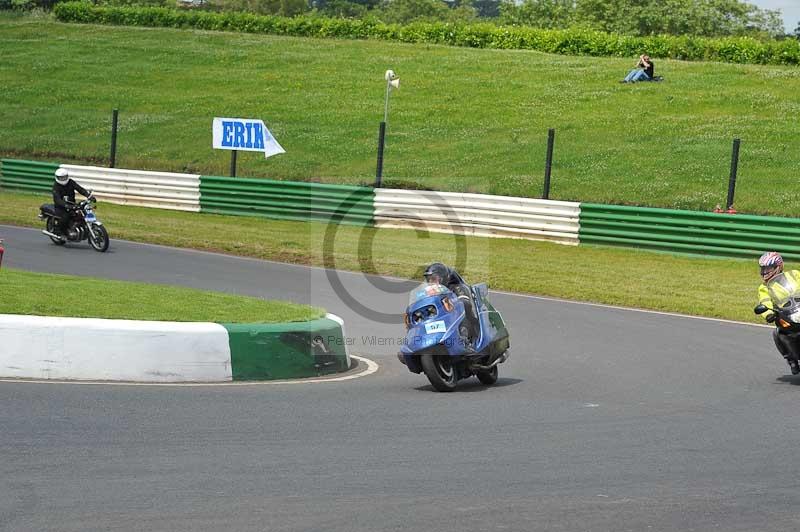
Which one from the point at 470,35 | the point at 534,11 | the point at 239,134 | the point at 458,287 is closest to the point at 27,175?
the point at 239,134

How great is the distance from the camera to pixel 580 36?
53.8m

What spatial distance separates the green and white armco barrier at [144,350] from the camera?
973 cm

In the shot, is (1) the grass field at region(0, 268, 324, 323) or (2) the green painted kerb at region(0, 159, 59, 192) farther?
(2) the green painted kerb at region(0, 159, 59, 192)

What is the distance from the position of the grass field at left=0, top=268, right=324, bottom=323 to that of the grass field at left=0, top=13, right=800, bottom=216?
16.2 meters

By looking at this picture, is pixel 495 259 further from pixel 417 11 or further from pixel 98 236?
pixel 417 11

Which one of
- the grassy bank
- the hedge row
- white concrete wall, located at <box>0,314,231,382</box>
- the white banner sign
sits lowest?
the grassy bank

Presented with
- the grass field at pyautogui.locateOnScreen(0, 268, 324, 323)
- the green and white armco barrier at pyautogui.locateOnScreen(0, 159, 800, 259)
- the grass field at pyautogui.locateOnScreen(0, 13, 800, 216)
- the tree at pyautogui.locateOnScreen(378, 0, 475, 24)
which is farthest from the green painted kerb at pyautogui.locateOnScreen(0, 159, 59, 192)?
the tree at pyautogui.locateOnScreen(378, 0, 475, 24)

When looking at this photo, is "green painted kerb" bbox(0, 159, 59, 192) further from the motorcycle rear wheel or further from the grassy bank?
the motorcycle rear wheel

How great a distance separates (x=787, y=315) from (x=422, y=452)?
5285 mm

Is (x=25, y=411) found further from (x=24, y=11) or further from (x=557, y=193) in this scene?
(x=24, y=11)

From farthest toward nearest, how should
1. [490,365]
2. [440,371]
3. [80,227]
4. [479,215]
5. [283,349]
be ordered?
[479,215], [80,227], [490,365], [283,349], [440,371]

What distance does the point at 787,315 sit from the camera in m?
11.6

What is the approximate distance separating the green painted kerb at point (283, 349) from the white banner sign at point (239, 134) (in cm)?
1804

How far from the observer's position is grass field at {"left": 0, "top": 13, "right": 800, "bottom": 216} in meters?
30.2
